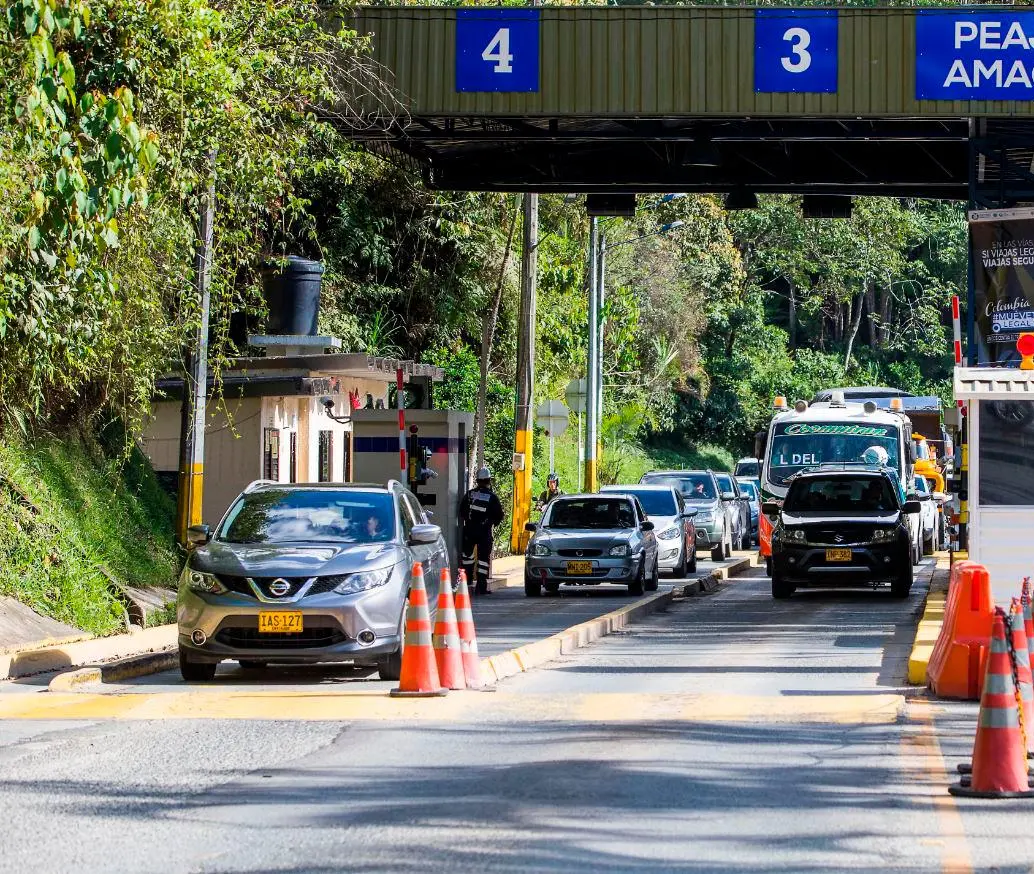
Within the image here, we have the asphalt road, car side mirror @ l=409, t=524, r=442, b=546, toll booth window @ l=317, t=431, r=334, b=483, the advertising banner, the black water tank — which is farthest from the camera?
toll booth window @ l=317, t=431, r=334, b=483

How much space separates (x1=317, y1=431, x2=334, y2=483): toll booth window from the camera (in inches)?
1236

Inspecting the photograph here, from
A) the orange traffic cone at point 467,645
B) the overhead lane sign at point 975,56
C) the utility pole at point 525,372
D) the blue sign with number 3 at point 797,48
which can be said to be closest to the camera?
the orange traffic cone at point 467,645

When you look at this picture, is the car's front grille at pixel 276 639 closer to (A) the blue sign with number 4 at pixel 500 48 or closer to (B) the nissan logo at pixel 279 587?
(B) the nissan logo at pixel 279 587

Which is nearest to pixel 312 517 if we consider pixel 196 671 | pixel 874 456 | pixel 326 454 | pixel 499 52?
pixel 196 671

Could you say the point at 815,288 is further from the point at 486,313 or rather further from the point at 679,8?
the point at 679,8

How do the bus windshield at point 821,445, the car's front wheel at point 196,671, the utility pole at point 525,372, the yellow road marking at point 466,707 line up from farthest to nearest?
the utility pole at point 525,372, the bus windshield at point 821,445, the car's front wheel at point 196,671, the yellow road marking at point 466,707

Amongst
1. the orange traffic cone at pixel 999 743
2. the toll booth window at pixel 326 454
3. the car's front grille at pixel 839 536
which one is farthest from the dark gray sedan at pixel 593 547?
the orange traffic cone at pixel 999 743

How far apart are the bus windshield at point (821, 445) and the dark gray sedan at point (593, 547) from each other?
566cm

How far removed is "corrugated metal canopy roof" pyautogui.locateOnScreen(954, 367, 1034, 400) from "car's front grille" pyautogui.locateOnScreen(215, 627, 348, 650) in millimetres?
5540

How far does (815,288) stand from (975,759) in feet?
211

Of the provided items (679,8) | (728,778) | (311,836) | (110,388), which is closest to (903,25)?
(679,8)

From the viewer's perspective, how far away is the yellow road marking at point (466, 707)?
12.2 m

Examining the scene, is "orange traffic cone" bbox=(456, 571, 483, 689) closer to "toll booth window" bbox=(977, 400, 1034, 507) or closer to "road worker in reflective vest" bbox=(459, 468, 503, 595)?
"toll booth window" bbox=(977, 400, 1034, 507)

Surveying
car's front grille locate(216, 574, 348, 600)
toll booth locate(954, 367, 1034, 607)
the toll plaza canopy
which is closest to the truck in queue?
the toll plaza canopy
